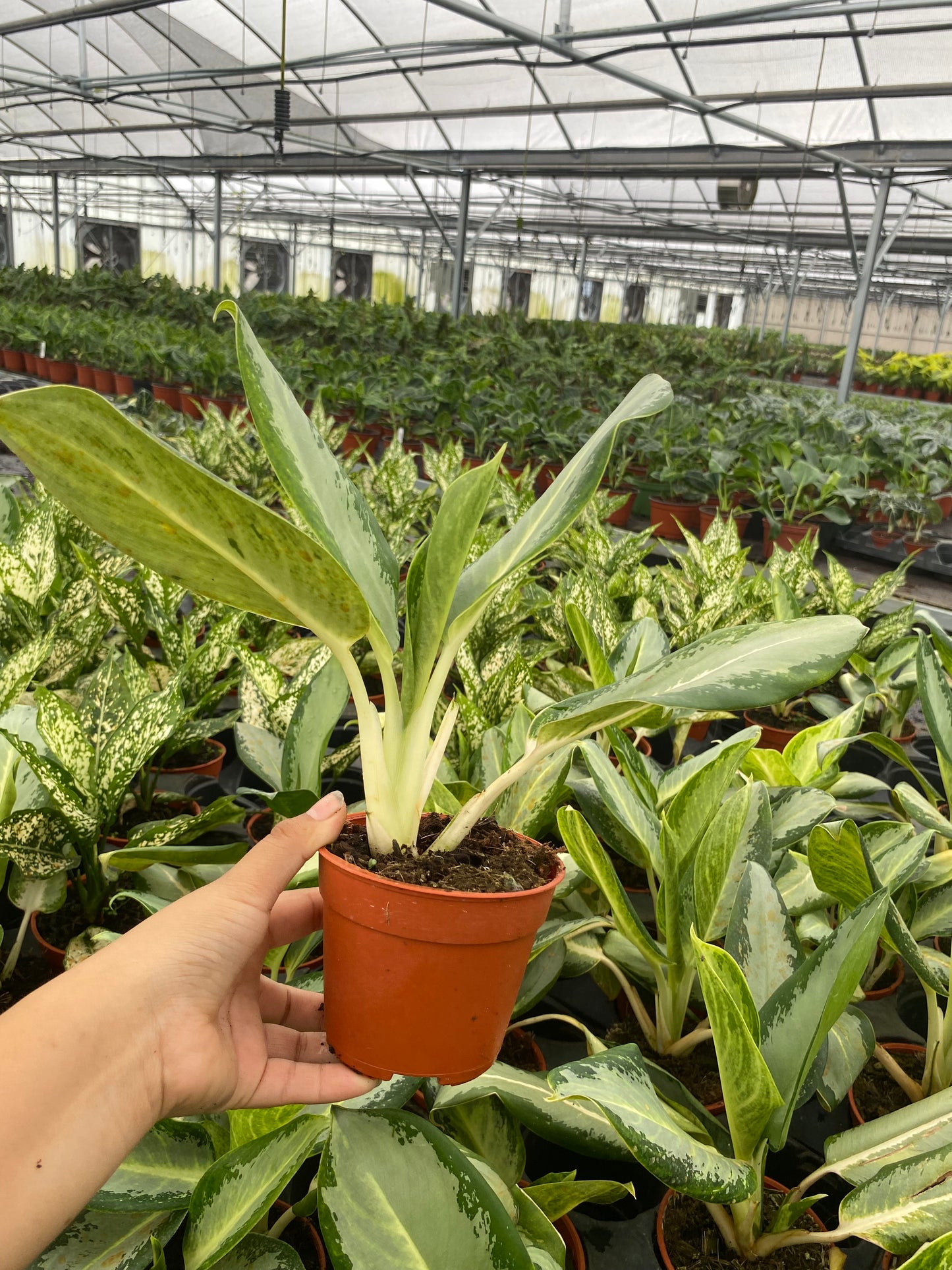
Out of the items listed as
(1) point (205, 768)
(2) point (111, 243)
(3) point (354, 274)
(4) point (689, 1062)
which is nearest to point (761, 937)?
(4) point (689, 1062)

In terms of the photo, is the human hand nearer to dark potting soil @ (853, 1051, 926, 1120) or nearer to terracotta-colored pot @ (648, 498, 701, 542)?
dark potting soil @ (853, 1051, 926, 1120)

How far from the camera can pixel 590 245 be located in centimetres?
2398

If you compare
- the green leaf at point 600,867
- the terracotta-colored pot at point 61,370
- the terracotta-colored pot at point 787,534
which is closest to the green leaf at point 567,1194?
the green leaf at point 600,867

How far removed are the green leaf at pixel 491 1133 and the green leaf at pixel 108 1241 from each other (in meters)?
0.24

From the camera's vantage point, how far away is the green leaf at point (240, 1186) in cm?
64

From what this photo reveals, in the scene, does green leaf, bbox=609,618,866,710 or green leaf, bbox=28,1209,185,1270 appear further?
green leaf, bbox=28,1209,185,1270

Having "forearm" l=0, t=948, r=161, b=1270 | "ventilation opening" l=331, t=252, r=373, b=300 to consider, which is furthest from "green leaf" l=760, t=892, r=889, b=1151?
"ventilation opening" l=331, t=252, r=373, b=300

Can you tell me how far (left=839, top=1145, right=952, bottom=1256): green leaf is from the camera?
0.67 metres

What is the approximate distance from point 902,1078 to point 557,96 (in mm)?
10640

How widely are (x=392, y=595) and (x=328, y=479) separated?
0.09 m

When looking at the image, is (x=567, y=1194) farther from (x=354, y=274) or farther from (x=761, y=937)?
(x=354, y=274)

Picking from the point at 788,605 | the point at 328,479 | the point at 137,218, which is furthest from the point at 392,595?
the point at 137,218

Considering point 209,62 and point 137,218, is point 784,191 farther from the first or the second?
point 137,218

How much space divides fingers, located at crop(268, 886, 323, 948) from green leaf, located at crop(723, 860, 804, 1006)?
1.19 feet
